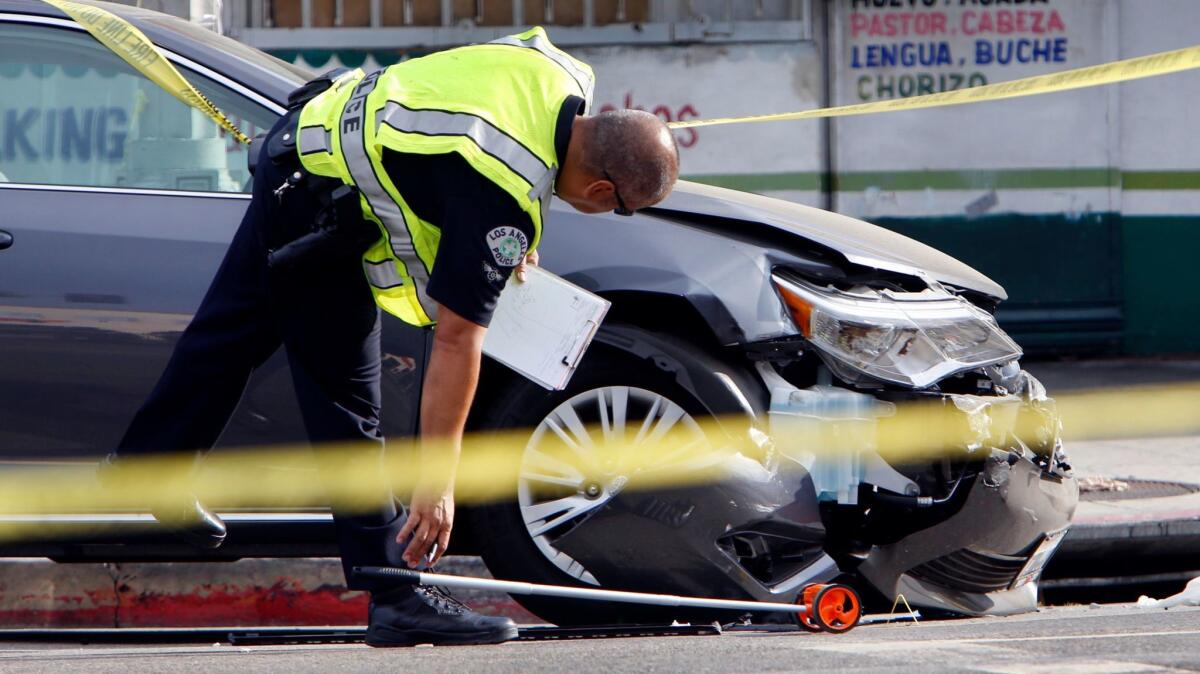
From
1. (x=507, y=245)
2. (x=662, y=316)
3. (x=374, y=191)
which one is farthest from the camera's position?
(x=662, y=316)

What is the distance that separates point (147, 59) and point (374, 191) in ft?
3.97

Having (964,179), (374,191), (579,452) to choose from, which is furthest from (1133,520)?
(964,179)

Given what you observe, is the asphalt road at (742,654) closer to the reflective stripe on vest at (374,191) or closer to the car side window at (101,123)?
the reflective stripe on vest at (374,191)

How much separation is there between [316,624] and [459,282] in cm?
218

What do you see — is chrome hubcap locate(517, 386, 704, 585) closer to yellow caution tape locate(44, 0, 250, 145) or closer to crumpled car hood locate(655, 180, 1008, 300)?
crumpled car hood locate(655, 180, 1008, 300)

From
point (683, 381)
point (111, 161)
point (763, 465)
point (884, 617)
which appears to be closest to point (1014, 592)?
point (884, 617)

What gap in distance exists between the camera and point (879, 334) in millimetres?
4070

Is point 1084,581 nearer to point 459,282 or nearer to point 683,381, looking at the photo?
point 683,381

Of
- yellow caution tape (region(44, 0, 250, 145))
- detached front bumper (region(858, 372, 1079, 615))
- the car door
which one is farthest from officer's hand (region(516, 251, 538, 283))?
detached front bumper (region(858, 372, 1079, 615))

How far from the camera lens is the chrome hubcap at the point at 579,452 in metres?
4.07

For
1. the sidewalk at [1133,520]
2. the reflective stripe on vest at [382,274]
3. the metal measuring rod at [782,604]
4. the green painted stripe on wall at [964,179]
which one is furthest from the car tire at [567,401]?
the green painted stripe on wall at [964,179]

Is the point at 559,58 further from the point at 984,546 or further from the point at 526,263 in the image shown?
the point at 984,546

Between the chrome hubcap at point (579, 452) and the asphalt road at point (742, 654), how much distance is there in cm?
35

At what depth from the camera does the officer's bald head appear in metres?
3.20
